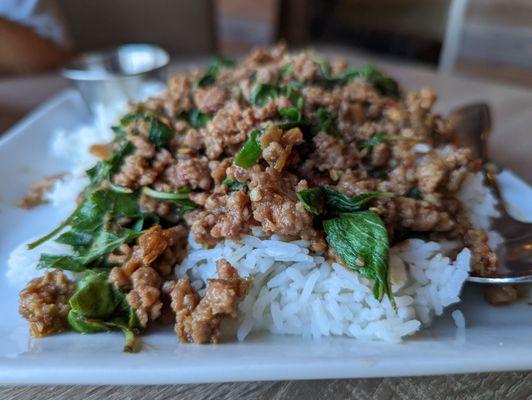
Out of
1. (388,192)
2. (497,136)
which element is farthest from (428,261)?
(497,136)

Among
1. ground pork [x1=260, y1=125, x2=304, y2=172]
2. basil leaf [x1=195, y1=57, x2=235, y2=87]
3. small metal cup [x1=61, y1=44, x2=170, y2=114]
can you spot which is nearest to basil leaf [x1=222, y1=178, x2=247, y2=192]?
ground pork [x1=260, y1=125, x2=304, y2=172]

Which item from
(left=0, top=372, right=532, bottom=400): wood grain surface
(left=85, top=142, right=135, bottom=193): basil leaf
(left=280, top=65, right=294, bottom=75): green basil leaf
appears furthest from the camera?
(left=280, top=65, right=294, bottom=75): green basil leaf

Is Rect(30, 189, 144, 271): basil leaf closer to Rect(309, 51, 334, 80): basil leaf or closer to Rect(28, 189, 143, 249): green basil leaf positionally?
Rect(28, 189, 143, 249): green basil leaf

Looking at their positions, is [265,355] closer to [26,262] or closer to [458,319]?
[458,319]

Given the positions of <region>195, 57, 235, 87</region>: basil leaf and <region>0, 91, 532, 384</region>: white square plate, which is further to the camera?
<region>195, 57, 235, 87</region>: basil leaf

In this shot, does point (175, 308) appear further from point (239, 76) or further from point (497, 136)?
point (497, 136)

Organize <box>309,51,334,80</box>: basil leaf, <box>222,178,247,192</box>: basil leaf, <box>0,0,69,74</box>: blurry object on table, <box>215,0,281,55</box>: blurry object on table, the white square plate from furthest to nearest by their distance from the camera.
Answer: <box>215,0,281,55</box>: blurry object on table < <box>0,0,69,74</box>: blurry object on table < <box>309,51,334,80</box>: basil leaf < <box>222,178,247,192</box>: basil leaf < the white square plate

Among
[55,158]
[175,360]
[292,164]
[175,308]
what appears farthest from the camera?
[55,158]

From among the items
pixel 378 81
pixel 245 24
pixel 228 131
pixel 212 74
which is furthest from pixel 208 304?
pixel 245 24
